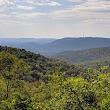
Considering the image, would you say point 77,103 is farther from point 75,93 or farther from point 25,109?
point 25,109

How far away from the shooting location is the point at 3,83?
139 feet

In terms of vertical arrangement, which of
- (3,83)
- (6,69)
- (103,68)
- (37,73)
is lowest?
(37,73)

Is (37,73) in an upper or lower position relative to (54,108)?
lower

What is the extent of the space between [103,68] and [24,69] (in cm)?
2380

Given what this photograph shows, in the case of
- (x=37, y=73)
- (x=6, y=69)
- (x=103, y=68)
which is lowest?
(x=37, y=73)

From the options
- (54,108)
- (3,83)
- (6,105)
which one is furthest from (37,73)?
(54,108)

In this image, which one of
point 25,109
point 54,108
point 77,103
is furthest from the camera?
point 25,109

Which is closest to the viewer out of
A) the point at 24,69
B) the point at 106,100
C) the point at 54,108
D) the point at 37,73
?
the point at 106,100

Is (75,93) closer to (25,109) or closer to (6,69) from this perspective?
(25,109)

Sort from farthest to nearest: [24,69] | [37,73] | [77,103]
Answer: [37,73] → [24,69] → [77,103]

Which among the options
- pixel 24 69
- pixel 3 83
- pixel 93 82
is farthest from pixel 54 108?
pixel 3 83

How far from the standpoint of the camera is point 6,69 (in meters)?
38.1

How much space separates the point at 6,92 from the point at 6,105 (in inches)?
356

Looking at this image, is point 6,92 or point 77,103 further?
point 6,92
